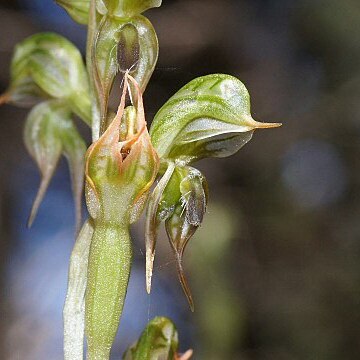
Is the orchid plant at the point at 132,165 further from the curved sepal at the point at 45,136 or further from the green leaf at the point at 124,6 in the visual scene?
the curved sepal at the point at 45,136

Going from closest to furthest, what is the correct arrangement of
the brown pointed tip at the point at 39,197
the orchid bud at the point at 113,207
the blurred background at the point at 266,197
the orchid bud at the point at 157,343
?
the orchid bud at the point at 113,207
the orchid bud at the point at 157,343
the brown pointed tip at the point at 39,197
the blurred background at the point at 266,197

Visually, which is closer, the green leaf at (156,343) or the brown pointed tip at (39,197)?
the green leaf at (156,343)

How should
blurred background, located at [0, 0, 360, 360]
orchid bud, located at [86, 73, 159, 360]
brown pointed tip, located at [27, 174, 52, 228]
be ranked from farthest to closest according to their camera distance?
blurred background, located at [0, 0, 360, 360] → brown pointed tip, located at [27, 174, 52, 228] → orchid bud, located at [86, 73, 159, 360]

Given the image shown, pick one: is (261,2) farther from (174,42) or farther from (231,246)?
(231,246)

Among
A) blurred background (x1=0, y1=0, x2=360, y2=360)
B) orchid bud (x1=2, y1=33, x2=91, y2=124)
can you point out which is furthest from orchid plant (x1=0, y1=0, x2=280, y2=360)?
blurred background (x1=0, y1=0, x2=360, y2=360)

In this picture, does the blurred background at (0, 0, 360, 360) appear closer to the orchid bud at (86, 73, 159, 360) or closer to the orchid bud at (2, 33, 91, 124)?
the orchid bud at (2, 33, 91, 124)

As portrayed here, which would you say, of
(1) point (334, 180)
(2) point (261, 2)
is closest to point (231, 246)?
(1) point (334, 180)

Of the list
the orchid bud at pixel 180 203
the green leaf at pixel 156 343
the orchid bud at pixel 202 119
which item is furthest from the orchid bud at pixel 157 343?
the orchid bud at pixel 202 119

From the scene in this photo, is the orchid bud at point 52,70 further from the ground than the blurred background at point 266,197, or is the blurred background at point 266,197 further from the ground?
the orchid bud at point 52,70
